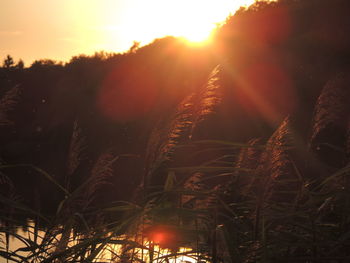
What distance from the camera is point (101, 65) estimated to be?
4203 centimetres

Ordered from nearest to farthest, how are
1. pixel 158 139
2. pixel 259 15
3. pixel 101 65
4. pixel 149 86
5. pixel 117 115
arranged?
pixel 158 139, pixel 259 15, pixel 117 115, pixel 149 86, pixel 101 65

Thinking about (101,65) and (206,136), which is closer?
(206,136)

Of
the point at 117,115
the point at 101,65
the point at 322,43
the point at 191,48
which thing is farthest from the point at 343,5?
the point at 101,65

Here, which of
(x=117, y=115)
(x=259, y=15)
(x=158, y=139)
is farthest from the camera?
(x=117, y=115)

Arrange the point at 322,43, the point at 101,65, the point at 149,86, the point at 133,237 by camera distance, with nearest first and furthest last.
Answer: the point at 133,237, the point at 322,43, the point at 149,86, the point at 101,65

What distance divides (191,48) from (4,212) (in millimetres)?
31240

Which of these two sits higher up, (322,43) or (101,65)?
(101,65)

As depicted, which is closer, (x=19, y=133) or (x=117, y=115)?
(x=117, y=115)

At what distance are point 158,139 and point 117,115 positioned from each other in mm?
29926

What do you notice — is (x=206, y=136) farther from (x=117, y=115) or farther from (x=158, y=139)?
(x=158, y=139)

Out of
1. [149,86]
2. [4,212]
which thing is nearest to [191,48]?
[149,86]

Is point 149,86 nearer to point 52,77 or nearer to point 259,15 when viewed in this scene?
point 259,15

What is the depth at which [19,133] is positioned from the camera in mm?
35188

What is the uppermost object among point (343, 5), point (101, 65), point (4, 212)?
point (101, 65)
